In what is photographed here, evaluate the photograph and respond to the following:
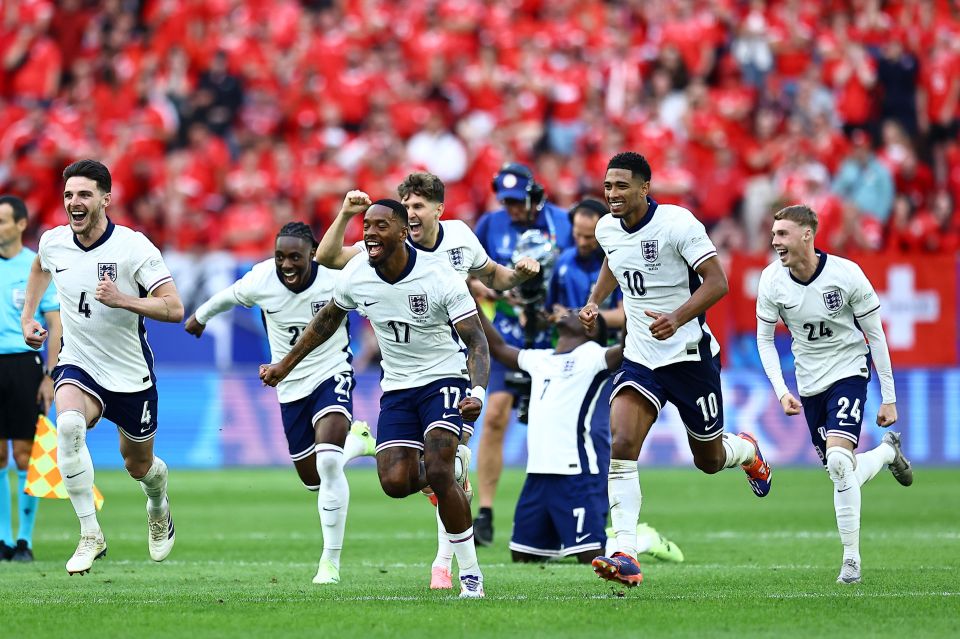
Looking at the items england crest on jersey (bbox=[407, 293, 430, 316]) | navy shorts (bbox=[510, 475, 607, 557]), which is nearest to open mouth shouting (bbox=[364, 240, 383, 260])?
england crest on jersey (bbox=[407, 293, 430, 316])

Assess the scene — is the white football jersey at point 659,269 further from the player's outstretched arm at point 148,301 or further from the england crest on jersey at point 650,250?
the player's outstretched arm at point 148,301

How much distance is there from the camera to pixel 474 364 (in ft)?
30.2

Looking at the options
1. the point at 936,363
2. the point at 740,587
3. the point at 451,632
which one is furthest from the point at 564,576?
the point at 936,363

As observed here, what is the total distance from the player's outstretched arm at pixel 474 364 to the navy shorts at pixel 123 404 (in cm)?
274

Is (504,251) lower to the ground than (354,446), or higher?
higher

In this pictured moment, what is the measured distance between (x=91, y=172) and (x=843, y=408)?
5.50 metres

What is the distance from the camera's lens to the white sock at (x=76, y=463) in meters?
10.2

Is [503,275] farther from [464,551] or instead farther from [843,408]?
[843,408]

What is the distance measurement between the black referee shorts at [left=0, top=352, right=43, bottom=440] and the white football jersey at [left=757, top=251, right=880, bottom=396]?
20.6 ft

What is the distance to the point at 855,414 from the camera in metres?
10.6

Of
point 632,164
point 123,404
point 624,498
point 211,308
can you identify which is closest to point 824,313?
point 632,164

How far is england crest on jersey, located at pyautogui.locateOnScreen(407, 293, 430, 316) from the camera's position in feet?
31.3

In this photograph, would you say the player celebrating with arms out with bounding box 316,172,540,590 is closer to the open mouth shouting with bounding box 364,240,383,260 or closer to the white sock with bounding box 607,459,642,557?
the open mouth shouting with bounding box 364,240,383,260

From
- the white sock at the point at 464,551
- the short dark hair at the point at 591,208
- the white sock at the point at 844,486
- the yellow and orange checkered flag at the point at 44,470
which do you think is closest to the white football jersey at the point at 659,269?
the white sock at the point at 844,486
